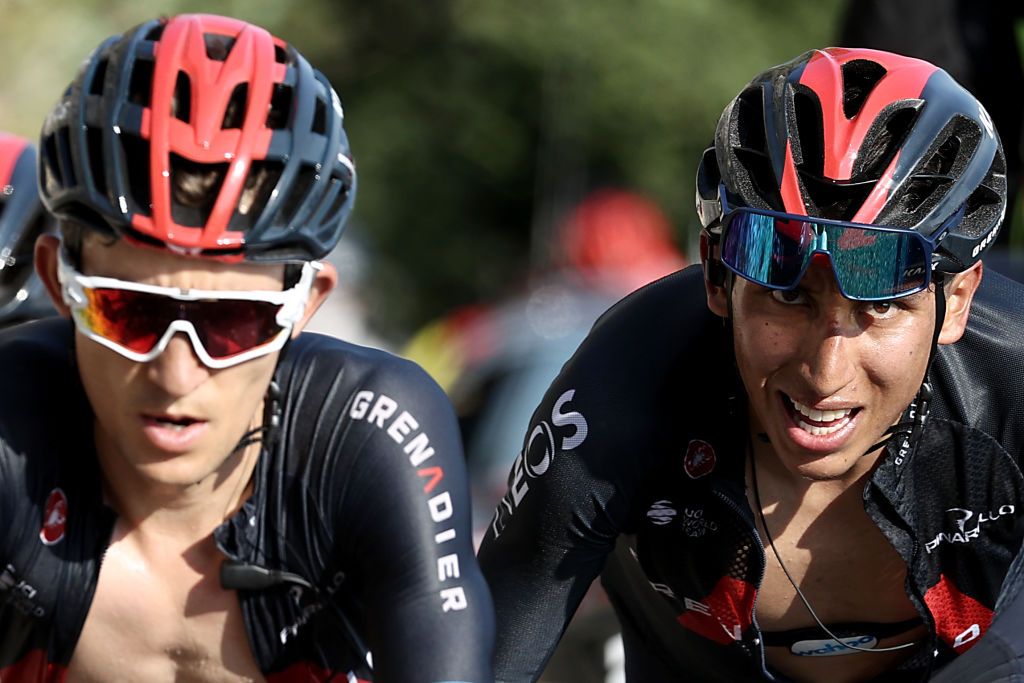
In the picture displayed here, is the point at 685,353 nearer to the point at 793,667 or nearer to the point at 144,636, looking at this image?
the point at 793,667

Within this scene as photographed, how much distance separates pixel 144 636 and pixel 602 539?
3.56ft

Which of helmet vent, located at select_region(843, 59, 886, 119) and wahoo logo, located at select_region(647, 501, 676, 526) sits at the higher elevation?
helmet vent, located at select_region(843, 59, 886, 119)

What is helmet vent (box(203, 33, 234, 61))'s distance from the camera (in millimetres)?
3926

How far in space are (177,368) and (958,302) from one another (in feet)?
5.85

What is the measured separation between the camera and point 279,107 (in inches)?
154

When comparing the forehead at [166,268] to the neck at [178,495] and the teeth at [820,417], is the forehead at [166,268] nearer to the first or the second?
the neck at [178,495]

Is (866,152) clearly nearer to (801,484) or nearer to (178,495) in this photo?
(801,484)

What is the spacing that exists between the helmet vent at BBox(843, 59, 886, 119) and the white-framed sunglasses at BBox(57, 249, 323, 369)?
1.40 metres

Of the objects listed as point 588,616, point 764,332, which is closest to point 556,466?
point 764,332

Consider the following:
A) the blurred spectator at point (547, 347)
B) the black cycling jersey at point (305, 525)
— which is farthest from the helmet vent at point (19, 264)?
the blurred spectator at point (547, 347)

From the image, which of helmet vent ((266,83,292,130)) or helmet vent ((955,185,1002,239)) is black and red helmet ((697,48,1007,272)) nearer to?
helmet vent ((955,185,1002,239))

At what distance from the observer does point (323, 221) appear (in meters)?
3.84

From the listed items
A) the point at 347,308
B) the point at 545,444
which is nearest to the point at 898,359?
the point at 545,444

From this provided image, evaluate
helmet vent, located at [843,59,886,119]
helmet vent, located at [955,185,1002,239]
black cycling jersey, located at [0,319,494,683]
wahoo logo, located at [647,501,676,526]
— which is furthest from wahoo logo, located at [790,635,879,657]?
helmet vent, located at [843,59,886,119]
